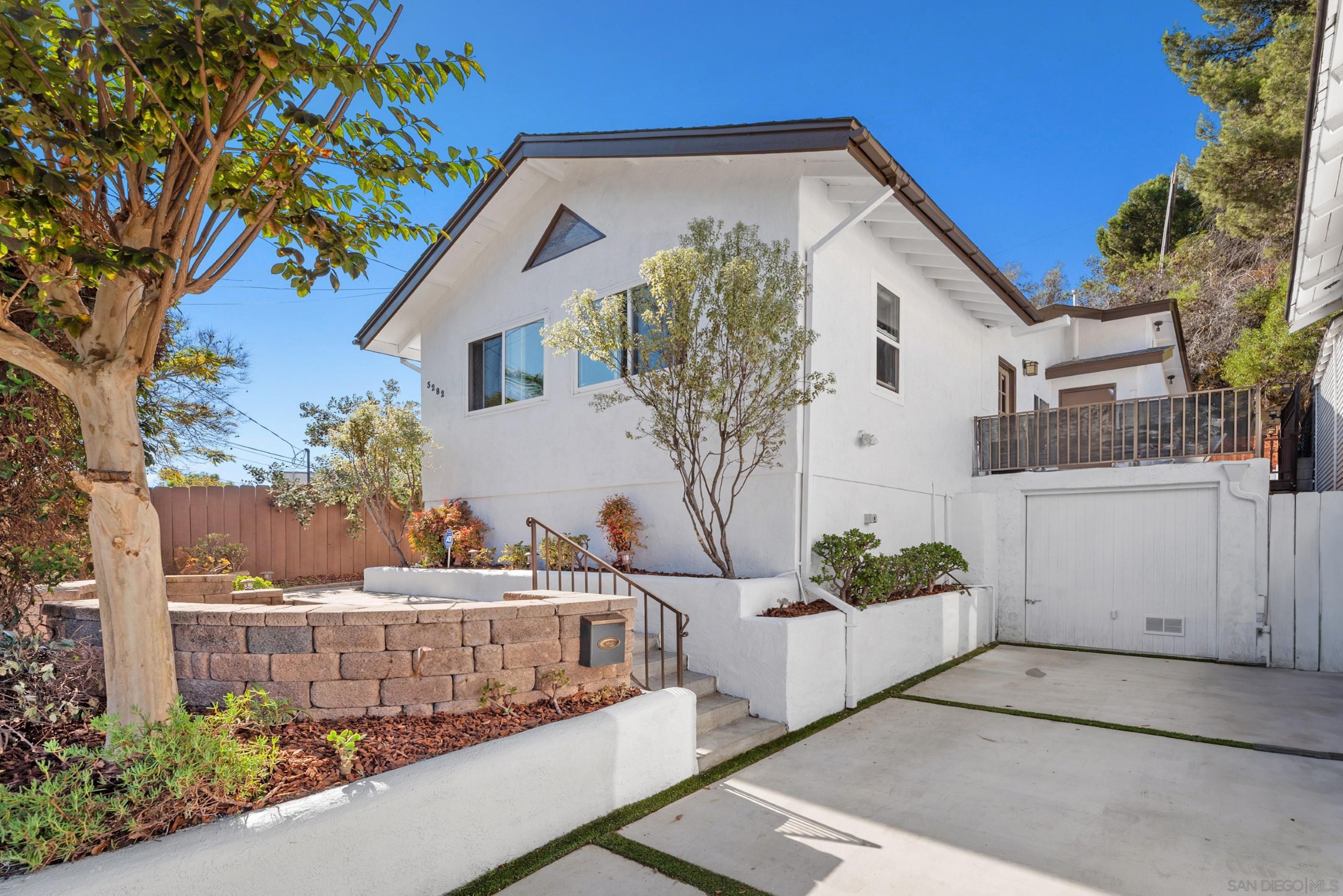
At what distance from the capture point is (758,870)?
11.5 ft

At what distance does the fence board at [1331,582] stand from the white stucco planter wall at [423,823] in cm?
818

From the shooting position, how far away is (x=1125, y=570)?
9211 mm

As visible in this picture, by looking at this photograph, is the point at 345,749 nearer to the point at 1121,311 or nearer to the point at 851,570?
the point at 851,570

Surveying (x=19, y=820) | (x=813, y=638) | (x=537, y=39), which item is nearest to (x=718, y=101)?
(x=537, y=39)

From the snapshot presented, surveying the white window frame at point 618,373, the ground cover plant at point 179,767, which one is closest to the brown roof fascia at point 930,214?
the white window frame at point 618,373

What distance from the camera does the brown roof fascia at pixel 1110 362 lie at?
487 inches

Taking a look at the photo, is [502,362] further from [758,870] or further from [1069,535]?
[1069,535]

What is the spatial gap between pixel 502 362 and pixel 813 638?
5.91 meters

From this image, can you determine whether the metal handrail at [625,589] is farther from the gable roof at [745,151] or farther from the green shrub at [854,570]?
the gable roof at [745,151]

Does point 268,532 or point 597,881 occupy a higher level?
point 268,532

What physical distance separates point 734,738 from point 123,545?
3.99 metres

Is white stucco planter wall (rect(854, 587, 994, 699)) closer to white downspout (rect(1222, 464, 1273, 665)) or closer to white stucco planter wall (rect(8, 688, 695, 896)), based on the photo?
white stucco planter wall (rect(8, 688, 695, 896))

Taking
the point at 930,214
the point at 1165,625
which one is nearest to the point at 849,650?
the point at 930,214

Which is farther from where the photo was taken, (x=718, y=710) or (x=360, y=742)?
(x=718, y=710)
